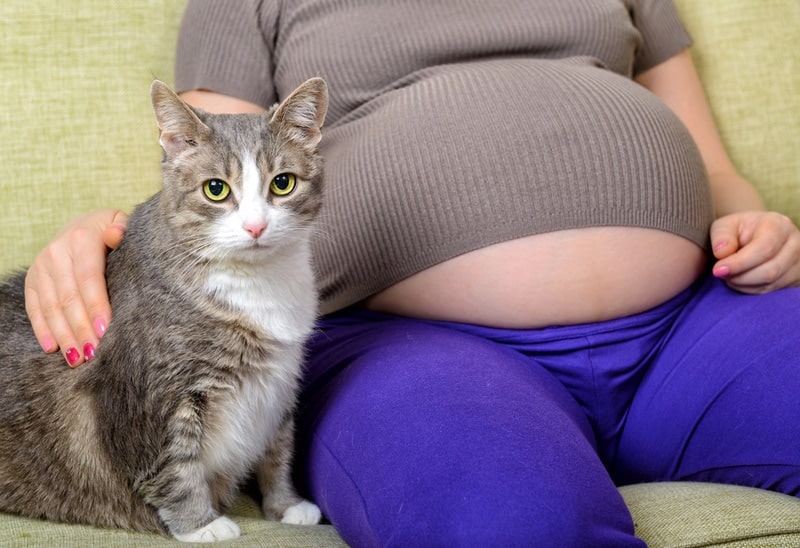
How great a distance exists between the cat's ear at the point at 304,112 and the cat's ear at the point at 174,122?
0.33 feet

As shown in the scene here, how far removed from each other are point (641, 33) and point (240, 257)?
1091 millimetres

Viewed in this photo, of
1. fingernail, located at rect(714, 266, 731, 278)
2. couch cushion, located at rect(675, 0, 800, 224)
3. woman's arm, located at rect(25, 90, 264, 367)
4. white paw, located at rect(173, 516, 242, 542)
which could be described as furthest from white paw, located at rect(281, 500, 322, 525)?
couch cushion, located at rect(675, 0, 800, 224)

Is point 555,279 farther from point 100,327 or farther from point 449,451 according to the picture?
point 100,327

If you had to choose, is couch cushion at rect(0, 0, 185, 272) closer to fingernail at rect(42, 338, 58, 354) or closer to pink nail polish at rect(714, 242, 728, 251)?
fingernail at rect(42, 338, 58, 354)

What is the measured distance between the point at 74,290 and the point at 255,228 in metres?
0.32

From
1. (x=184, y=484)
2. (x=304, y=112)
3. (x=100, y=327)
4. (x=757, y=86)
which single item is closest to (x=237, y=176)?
(x=304, y=112)

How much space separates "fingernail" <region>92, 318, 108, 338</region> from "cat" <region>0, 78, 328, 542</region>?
0.04 ft

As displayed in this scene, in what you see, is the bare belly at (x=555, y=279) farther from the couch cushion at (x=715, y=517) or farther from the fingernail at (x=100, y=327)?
the fingernail at (x=100, y=327)

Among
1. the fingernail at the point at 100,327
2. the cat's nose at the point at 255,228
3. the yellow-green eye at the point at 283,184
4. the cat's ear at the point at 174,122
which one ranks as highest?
the cat's ear at the point at 174,122

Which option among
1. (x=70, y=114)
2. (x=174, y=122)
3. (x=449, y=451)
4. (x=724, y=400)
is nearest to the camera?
(x=449, y=451)

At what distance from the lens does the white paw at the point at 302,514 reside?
3.79 ft

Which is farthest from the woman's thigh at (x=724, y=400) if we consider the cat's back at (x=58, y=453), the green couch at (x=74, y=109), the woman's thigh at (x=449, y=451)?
the green couch at (x=74, y=109)

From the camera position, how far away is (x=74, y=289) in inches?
44.9

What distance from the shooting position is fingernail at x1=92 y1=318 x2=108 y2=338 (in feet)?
3.63
